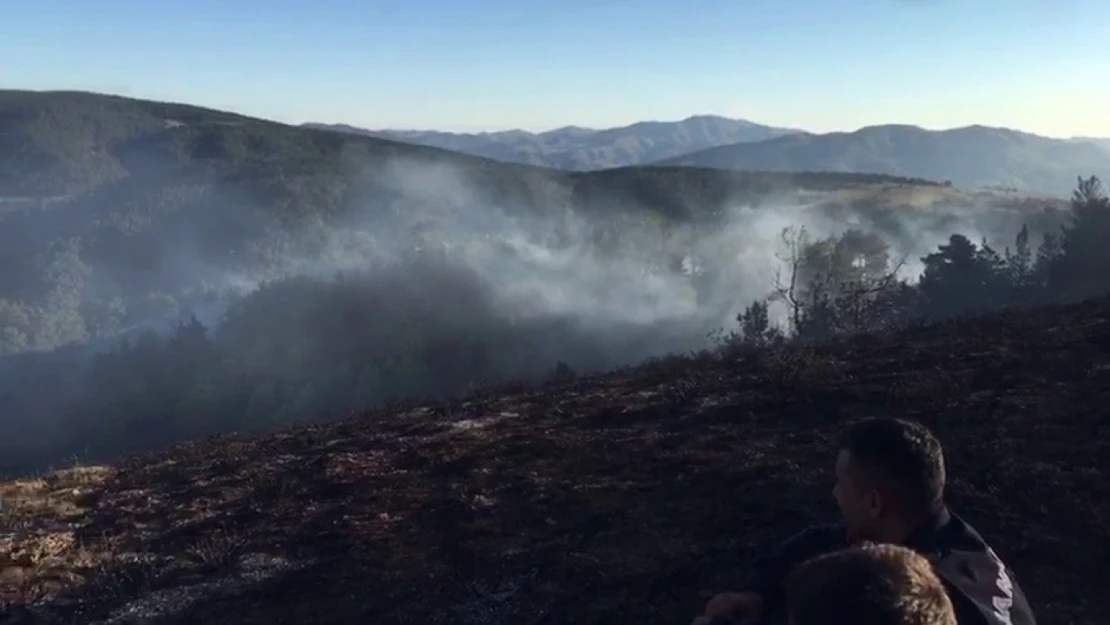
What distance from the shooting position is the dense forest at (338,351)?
78.4 meters

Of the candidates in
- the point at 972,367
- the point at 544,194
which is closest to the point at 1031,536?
the point at 972,367

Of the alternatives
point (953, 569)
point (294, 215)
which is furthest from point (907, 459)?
point (294, 215)

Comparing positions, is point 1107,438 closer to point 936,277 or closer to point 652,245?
point 936,277

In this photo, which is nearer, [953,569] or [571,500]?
[953,569]

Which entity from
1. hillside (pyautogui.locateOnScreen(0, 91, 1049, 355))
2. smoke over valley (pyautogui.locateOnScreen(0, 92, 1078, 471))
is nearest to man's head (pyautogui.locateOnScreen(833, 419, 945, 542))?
smoke over valley (pyautogui.locateOnScreen(0, 92, 1078, 471))

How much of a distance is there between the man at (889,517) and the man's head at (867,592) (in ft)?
3.56

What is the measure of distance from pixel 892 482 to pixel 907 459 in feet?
0.30

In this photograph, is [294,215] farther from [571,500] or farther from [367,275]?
[571,500]

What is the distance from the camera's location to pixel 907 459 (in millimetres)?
3107

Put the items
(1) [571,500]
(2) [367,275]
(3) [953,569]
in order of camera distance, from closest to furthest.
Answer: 1. (3) [953,569]
2. (1) [571,500]
3. (2) [367,275]

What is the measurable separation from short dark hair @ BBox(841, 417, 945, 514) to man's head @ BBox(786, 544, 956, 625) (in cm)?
117

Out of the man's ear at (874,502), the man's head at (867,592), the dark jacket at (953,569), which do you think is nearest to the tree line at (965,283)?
the dark jacket at (953,569)

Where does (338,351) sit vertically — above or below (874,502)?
below

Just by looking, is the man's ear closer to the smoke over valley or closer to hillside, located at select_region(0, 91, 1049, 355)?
the smoke over valley
